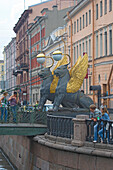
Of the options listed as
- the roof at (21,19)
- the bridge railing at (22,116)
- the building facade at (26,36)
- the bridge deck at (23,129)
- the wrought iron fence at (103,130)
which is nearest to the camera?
the wrought iron fence at (103,130)

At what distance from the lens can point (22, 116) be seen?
66.5ft

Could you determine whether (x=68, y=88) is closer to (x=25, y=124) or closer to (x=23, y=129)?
(x=25, y=124)

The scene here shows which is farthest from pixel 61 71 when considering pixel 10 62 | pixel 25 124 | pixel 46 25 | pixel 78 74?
pixel 10 62

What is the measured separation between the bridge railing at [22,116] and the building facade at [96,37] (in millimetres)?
14190

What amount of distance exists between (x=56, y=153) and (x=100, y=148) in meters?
2.34

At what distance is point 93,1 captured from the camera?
4075cm

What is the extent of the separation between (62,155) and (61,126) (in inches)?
54.1

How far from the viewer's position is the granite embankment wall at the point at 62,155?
13.1 metres

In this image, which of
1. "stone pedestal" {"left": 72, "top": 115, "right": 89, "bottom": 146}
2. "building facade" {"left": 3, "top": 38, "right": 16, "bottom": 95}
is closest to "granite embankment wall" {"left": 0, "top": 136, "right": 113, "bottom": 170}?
"stone pedestal" {"left": 72, "top": 115, "right": 89, "bottom": 146}

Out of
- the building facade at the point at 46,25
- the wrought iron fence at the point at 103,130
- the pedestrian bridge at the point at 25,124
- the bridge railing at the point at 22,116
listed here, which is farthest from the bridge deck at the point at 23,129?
the building facade at the point at 46,25

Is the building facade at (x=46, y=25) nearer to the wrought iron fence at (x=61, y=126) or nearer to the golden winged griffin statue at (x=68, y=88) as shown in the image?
the golden winged griffin statue at (x=68, y=88)

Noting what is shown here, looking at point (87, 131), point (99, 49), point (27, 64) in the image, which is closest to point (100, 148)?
point (87, 131)

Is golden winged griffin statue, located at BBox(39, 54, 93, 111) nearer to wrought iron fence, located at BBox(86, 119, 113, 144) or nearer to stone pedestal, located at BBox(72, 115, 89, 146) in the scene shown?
stone pedestal, located at BBox(72, 115, 89, 146)

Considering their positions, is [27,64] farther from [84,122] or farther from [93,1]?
[84,122]
